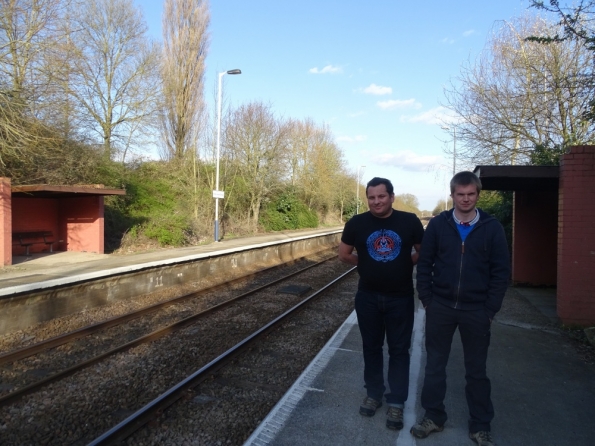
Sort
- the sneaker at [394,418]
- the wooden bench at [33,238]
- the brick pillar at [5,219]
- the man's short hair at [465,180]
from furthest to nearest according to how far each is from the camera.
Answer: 1. the wooden bench at [33,238]
2. the brick pillar at [5,219]
3. the sneaker at [394,418]
4. the man's short hair at [465,180]

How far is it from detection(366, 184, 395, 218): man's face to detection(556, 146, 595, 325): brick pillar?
422 cm

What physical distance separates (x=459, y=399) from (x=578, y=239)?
12.1 feet

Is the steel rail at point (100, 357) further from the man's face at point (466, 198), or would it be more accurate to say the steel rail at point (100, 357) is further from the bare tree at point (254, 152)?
the bare tree at point (254, 152)

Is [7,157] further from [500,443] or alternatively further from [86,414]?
[500,443]

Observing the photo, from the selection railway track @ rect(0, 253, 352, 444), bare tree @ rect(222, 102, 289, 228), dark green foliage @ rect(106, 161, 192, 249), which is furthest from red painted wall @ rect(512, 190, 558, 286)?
bare tree @ rect(222, 102, 289, 228)

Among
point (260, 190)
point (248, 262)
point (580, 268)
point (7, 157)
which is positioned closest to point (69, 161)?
point (7, 157)

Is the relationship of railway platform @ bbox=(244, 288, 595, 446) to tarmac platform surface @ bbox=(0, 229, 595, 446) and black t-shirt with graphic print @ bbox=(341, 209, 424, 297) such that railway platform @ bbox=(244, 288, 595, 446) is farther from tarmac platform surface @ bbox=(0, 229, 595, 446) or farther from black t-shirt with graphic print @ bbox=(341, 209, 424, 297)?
black t-shirt with graphic print @ bbox=(341, 209, 424, 297)

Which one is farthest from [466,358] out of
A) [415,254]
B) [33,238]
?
[33,238]

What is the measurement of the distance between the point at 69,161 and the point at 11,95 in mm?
5306

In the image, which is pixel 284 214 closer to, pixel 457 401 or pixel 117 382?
pixel 117 382

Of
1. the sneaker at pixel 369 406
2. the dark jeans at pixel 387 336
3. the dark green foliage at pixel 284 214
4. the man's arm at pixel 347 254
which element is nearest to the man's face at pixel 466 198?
the dark jeans at pixel 387 336

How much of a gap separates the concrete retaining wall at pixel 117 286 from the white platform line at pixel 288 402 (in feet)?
16.5

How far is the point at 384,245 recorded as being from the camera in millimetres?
3482

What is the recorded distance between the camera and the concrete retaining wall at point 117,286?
276 inches
